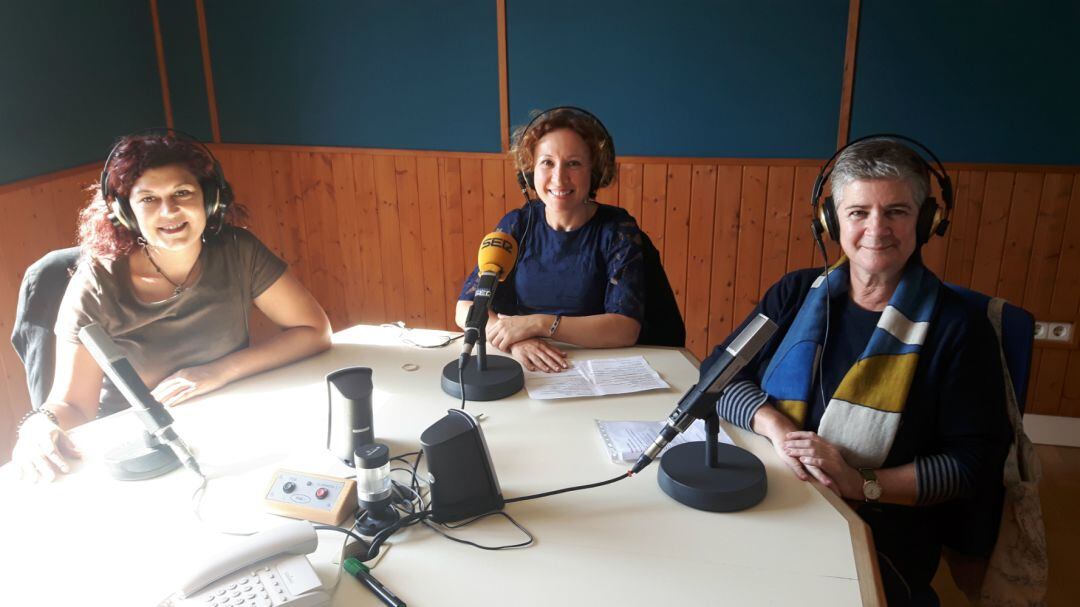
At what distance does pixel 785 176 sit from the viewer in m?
3.38

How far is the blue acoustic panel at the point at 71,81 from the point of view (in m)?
3.10

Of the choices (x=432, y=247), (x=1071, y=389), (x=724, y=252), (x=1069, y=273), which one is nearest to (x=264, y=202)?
(x=432, y=247)

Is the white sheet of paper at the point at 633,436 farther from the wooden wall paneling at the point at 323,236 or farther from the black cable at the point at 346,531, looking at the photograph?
the wooden wall paneling at the point at 323,236

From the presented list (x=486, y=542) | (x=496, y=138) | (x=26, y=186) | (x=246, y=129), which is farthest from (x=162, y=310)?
(x=246, y=129)

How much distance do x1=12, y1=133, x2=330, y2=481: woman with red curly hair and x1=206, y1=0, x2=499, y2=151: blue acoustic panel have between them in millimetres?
1755

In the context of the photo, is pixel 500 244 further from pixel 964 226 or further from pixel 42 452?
pixel 964 226

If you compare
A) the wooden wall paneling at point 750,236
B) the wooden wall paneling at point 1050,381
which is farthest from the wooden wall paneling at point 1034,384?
the wooden wall paneling at point 750,236

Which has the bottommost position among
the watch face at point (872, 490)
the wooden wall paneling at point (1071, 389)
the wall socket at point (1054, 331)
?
the wooden wall paneling at point (1071, 389)

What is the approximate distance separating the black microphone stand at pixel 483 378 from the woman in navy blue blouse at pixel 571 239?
0.33 meters

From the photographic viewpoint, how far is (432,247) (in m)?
3.93

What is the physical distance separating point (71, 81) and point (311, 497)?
9.69 feet

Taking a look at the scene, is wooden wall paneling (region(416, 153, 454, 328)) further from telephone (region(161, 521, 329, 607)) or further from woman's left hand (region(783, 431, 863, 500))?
telephone (region(161, 521, 329, 607))

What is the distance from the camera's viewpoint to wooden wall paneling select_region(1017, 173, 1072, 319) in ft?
10.2

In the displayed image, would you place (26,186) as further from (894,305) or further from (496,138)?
(894,305)
